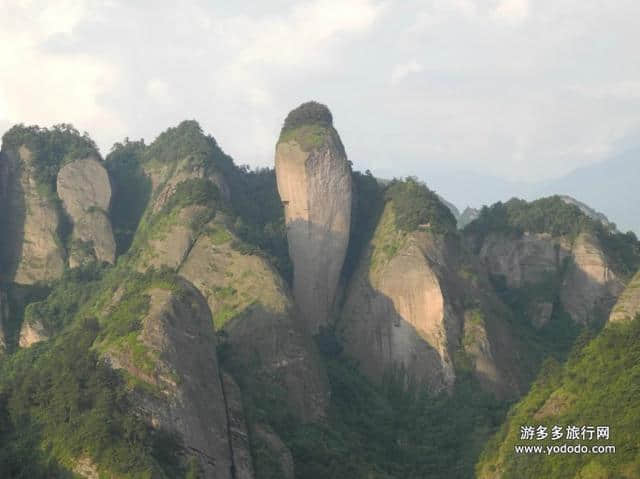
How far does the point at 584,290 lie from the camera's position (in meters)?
62.1

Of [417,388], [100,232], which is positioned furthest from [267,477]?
[100,232]

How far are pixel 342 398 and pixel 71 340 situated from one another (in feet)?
49.5

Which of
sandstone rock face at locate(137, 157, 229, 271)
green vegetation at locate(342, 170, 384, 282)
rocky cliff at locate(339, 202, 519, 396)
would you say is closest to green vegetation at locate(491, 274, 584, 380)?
rocky cliff at locate(339, 202, 519, 396)

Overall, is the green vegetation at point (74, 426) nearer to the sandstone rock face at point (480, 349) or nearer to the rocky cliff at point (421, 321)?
the rocky cliff at point (421, 321)

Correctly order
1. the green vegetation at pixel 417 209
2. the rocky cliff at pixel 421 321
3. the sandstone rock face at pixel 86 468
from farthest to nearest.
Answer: the green vegetation at pixel 417 209
the rocky cliff at pixel 421 321
the sandstone rock face at pixel 86 468

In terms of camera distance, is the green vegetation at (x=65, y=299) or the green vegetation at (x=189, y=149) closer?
the green vegetation at (x=65, y=299)

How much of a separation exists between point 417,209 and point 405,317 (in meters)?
7.35

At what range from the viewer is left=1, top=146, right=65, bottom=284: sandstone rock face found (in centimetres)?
6050

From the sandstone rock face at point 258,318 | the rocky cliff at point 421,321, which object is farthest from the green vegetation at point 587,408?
the sandstone rock face at point 258,318

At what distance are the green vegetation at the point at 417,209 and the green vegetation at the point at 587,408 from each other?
1502 cm

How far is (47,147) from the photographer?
65.7 m

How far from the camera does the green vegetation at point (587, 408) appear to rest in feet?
117

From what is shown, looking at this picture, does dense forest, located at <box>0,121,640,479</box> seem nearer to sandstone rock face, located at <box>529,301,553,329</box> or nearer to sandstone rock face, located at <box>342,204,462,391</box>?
sandstone rock face, located at <box>529,301,553,329</box>

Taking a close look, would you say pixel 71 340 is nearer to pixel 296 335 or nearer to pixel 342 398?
pixel 296 335
